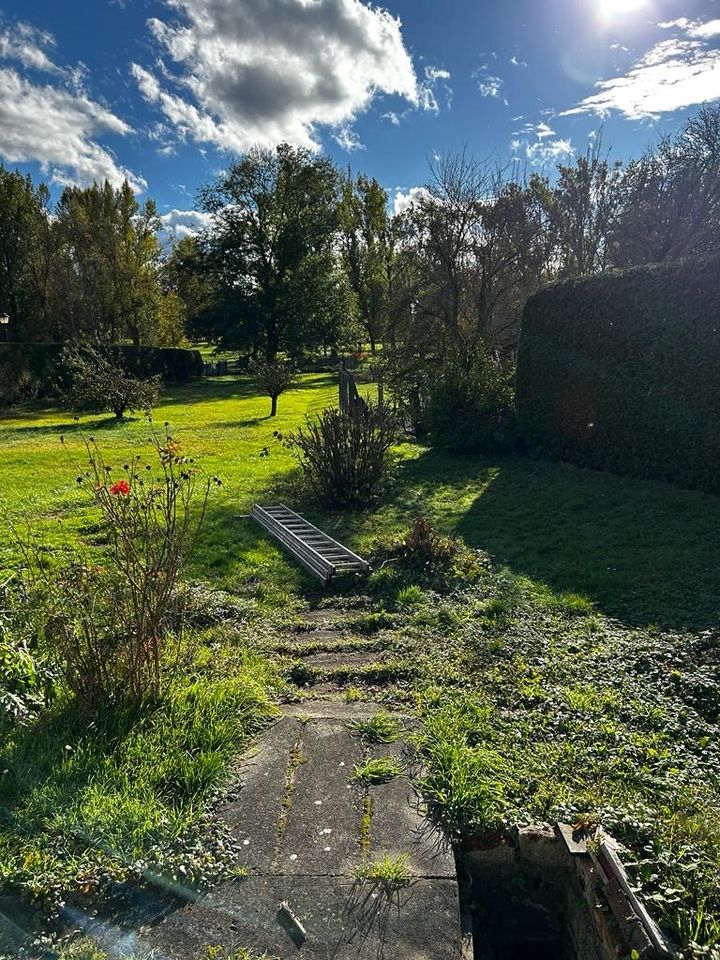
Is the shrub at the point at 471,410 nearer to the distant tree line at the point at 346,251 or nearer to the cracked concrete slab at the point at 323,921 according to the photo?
the distant tree line at the point at 346,251

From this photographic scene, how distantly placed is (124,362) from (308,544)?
21.5 meters

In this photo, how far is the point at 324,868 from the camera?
6.89 ft

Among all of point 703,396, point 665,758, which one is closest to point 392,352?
point 703,396

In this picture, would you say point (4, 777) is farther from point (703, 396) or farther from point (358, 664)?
point (703, 396)

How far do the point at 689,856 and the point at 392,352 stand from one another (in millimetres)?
12921

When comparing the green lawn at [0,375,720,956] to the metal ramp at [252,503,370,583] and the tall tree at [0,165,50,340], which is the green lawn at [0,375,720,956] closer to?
the metal ramp at [252,503,370,583]

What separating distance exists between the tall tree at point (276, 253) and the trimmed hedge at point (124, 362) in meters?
2.82

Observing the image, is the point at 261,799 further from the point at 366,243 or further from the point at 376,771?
the point at 366,243

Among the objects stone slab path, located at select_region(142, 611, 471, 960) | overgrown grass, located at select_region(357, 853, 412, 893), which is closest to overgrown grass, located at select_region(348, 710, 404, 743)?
stone slab path, located at select_region(142, 611, 471, 960)

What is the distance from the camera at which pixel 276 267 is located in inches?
1230

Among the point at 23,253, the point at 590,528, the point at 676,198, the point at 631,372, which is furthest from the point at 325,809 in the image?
the point at 23,253

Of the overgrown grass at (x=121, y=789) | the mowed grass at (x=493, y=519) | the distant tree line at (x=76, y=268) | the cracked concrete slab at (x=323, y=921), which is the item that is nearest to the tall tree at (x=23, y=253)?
the distant tree line at (x=76, y=268)

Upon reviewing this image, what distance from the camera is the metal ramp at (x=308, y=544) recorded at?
5320 millimetres

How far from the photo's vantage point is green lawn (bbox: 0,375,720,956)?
221cm
